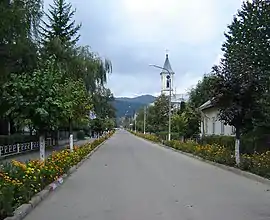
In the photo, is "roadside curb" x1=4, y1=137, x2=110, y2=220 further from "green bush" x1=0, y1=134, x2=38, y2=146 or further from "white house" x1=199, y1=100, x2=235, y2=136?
"white house" x1=199, y1=100, x2=235, y2=136

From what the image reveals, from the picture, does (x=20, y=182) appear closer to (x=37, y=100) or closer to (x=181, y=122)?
(x=37, y=100)

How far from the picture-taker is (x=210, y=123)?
53500 millimetres

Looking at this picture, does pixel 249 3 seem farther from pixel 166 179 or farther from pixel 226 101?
pixel 166 179

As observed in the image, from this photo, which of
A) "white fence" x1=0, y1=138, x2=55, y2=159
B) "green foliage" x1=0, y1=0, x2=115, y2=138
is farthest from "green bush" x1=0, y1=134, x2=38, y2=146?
"green foliage" x1=0, y1=0, x2=115, y2=138

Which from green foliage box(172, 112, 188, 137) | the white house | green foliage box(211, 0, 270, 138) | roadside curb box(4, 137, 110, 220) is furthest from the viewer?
green foliage box(172, 112, 188, 137)

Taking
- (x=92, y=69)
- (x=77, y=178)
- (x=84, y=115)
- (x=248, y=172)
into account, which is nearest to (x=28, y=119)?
(x=77, y=178)

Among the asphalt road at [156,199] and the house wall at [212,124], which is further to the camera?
the house wall at [212,124]

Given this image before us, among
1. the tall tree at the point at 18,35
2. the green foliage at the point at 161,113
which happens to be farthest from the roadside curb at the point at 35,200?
the green foliage at the point at 161,113

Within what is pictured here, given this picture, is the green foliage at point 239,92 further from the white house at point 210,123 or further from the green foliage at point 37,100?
the white house at point 210,123

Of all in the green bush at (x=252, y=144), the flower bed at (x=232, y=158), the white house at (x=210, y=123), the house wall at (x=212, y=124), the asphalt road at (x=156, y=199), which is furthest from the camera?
the white house at (x=210, y=123)

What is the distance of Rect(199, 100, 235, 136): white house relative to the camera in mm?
45219

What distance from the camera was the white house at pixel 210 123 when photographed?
45.2 meters

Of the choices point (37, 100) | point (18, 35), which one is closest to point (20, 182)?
point (37, 100)

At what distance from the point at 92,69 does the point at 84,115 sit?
12.5 metres
